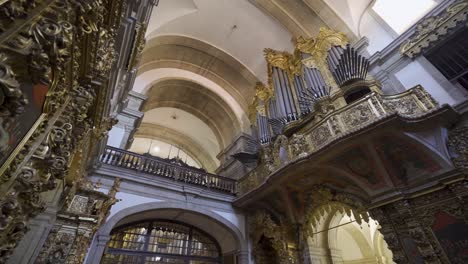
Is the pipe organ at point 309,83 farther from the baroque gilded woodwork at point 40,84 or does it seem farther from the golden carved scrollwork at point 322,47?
the baroque gilded woodwork at point 40,84

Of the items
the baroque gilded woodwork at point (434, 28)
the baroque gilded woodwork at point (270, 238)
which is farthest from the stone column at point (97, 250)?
the baroque gilded woodwork at point (434, 28)

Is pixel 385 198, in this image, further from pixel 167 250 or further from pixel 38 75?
pixel 167 250

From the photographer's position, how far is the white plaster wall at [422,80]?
447cm

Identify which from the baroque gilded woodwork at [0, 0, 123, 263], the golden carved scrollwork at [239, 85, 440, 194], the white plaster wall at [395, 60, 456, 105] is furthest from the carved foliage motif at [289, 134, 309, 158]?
the baroque gilded woodwork at [0, 0, 123, 263]

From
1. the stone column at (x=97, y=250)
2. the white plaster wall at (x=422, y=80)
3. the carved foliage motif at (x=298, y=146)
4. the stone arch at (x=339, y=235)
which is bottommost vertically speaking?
the stone column at (x=97, y=250)

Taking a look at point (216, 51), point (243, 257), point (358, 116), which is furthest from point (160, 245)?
point (216, 51)

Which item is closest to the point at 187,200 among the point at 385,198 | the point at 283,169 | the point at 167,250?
the point at 167,250

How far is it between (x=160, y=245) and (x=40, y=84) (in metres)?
7.03

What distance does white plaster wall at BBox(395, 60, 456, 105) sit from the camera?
4469 mm

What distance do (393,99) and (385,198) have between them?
1.98 m

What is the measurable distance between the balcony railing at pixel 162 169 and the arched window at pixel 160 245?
6.27 feet

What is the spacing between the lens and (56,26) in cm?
106

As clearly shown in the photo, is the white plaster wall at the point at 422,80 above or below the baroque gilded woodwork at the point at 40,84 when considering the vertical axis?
above

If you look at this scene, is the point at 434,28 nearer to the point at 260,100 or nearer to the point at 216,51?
the point at 260,100
